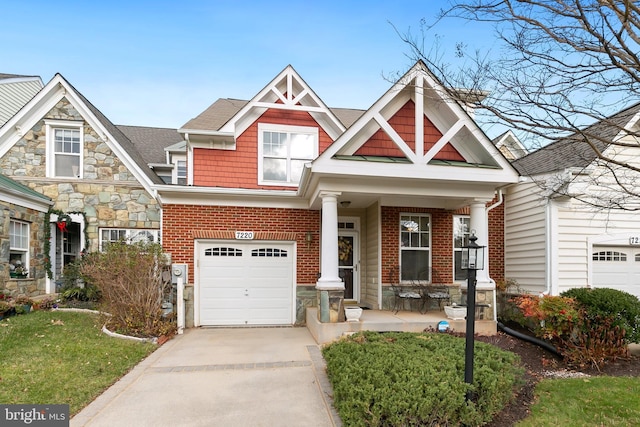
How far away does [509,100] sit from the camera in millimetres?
4406

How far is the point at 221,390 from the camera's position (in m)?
4.96

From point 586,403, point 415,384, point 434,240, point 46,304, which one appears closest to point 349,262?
point 434,240

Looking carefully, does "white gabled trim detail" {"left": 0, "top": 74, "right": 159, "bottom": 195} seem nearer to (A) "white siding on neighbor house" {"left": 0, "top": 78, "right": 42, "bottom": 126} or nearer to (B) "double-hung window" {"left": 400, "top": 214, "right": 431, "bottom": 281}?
(A) "white siding on neighbor house" {"left": 0, "top": 78, "right": 42, "bottom": 126}

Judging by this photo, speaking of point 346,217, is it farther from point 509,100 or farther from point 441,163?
point 509,100

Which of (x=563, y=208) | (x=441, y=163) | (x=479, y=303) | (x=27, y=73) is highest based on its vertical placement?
(x=27, y=73)

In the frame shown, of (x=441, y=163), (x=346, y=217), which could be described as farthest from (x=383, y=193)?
(x=346, y=217)

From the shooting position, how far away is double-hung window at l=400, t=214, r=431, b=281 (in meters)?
9.82

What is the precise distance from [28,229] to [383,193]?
10.1 metres

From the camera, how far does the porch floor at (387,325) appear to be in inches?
285

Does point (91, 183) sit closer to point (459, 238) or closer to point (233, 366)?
point (233, 366)

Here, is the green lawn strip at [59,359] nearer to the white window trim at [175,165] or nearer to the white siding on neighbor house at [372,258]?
the white siding on neighbor house at [372,258]

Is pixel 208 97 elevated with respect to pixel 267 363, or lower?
elevated

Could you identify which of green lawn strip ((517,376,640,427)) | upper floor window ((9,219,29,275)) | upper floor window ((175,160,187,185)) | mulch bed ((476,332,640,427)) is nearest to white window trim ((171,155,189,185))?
upper floor window ((175,160,187,185))

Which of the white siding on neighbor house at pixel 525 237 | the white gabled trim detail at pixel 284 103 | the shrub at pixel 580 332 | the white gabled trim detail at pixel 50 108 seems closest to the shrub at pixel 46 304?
the white gabled trim detail at pixel 50 108
